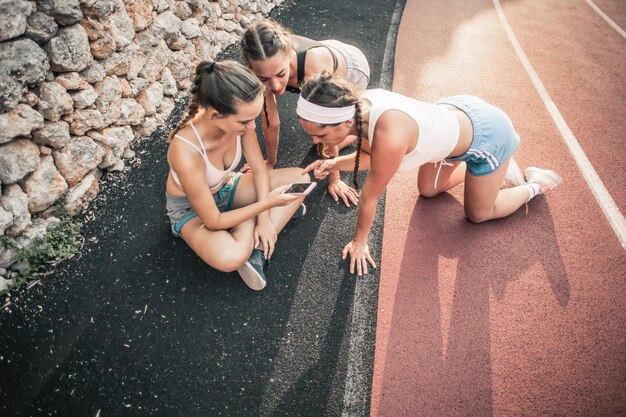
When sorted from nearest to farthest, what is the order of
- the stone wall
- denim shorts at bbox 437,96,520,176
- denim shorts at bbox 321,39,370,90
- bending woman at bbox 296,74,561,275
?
bending woman at bbox 296,74,561,275
the stone wall
denim shorts at bbox 437,96,520,176
denim shorts at bbox 321,39,370,90

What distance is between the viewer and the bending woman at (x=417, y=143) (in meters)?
2.27

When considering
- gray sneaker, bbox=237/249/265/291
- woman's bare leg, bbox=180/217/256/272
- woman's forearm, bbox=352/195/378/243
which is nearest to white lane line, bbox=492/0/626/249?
woman's forearm, bbox=352/195/378/243

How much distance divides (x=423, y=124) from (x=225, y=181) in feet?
5.28

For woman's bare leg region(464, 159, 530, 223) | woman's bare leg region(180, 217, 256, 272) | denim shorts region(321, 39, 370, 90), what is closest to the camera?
woman's bare leg region(180, 217, 256, 272)

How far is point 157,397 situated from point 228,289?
870mm

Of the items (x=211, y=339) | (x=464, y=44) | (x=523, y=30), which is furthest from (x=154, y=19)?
(x=523, y=30)

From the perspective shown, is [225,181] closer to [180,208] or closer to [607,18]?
[180,208]

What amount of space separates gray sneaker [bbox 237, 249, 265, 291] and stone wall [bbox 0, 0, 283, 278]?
1.70m

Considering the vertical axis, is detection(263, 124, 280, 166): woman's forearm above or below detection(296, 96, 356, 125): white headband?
below

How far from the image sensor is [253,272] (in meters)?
2.73

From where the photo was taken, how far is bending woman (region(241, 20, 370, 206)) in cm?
261

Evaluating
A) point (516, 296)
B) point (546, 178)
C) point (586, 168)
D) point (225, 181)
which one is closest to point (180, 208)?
point (225, 181)

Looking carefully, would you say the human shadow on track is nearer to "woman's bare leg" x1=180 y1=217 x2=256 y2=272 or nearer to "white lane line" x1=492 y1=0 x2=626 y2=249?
"white lane line" x1=492 y1=0 x2=626 y2=249

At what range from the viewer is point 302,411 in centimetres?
228
